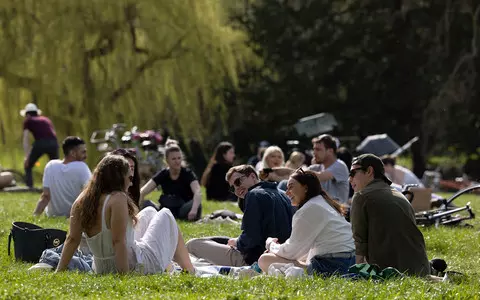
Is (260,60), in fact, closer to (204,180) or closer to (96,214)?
(204,180)

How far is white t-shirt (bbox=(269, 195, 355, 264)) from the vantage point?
1003 centimetres

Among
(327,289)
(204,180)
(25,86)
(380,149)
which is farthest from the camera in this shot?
(25,86)

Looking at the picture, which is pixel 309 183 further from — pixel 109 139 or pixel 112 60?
pixel 112 60

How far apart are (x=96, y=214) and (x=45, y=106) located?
1948cm

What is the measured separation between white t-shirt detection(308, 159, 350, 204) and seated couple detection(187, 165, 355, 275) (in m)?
3.75

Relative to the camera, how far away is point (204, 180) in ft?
64.7

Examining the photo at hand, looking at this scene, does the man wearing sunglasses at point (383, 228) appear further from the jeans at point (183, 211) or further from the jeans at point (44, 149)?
the jeans at point (44, 149)

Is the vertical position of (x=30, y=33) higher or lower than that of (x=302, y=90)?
higher

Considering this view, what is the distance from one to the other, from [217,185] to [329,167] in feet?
15.6

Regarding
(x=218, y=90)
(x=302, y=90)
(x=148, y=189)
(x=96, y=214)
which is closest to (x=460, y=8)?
(x=302, y=90)

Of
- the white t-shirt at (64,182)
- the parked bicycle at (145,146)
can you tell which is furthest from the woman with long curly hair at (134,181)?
the parked bicycle at (145,146)

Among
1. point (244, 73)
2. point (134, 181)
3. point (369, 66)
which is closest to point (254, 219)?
point (134, 181)

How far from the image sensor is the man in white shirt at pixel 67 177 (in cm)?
1512

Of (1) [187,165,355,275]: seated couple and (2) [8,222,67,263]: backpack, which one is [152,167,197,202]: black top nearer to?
(1) [187,165,355,275]: seated couple
